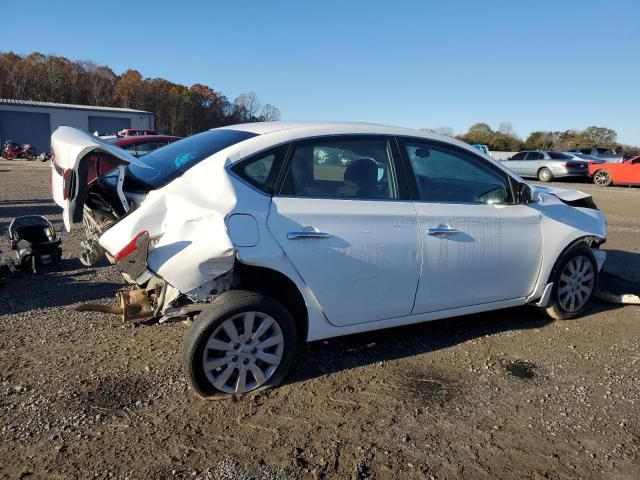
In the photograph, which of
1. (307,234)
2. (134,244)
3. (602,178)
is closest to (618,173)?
(602,178)

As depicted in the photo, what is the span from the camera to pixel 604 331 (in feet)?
15.0

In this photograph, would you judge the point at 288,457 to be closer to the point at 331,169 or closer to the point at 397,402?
the point at 397,402

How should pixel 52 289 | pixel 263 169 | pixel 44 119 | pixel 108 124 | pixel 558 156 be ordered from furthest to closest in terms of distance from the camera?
1. pixel 108 124
2. pixel 44 119
3. pixel 558 156
4. pixel 52 289
5. pixel 263 169

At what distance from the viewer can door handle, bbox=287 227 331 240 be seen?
126 inches

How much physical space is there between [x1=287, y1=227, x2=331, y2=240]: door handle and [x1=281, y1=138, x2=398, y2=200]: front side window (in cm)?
27

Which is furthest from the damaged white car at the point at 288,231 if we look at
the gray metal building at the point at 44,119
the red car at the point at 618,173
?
the gray metal building at the point at 44,119

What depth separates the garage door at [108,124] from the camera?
46.6m

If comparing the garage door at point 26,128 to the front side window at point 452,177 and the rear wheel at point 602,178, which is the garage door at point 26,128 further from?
the front side window at point 452,177

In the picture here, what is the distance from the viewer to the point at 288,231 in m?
3.20

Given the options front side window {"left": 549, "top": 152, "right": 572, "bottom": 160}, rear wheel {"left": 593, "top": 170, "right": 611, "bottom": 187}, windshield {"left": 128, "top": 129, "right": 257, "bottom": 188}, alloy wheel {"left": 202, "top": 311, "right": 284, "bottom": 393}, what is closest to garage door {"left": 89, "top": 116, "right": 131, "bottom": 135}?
front side window {"left": 549, "top": 152, "right": 572, "bottom": 160}

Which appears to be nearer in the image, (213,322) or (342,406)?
(213,322)

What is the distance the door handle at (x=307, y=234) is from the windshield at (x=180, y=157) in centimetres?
78

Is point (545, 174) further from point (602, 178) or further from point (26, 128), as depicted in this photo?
point (26, 128)

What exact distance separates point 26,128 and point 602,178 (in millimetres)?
43387
